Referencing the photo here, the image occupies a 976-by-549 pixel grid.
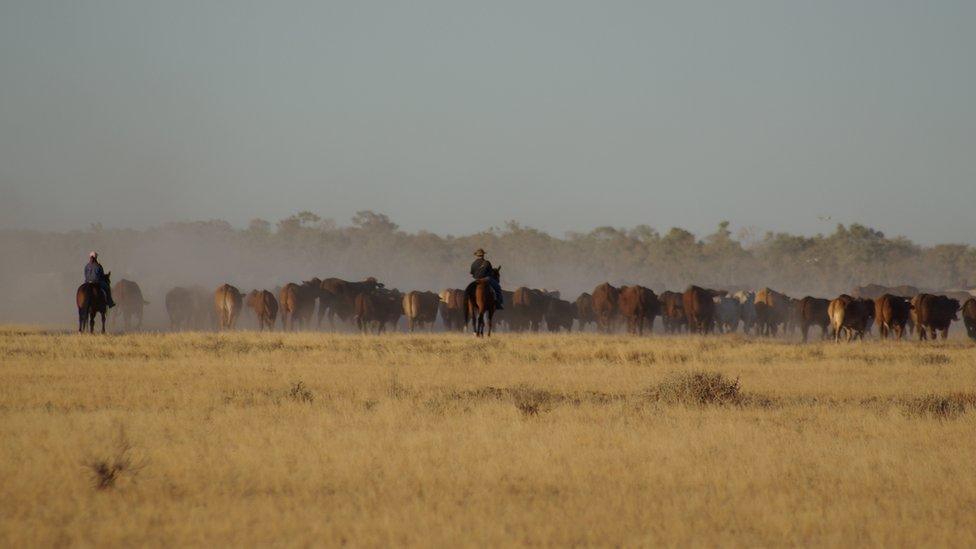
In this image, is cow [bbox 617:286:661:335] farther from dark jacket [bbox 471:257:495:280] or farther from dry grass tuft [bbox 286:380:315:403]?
dry grass tuft [bbox 286:380:315:403]

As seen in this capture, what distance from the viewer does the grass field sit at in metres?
7.52

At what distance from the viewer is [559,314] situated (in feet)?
163

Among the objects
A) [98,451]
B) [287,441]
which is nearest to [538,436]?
[287,441]

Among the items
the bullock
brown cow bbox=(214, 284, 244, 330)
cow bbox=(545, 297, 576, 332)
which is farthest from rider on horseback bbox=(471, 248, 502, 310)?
the bullock

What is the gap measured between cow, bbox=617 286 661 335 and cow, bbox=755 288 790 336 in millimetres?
7806

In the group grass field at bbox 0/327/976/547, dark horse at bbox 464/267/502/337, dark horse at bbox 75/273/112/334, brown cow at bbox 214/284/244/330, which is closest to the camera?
grass field at bbox 0/327/976/547

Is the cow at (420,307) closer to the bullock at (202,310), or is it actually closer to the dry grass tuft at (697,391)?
the bullock at (202,310)

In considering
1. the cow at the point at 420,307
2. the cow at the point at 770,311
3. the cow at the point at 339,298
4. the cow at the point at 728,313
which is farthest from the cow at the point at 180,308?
the cow at the point at 770,311

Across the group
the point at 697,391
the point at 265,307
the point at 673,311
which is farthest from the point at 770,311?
the point at 697,391

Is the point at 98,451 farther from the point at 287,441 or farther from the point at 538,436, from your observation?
the point at 538,436

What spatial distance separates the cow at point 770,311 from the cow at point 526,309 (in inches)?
386

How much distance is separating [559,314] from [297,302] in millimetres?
11925

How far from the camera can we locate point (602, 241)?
409 ft

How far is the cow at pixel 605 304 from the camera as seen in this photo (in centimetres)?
4666
